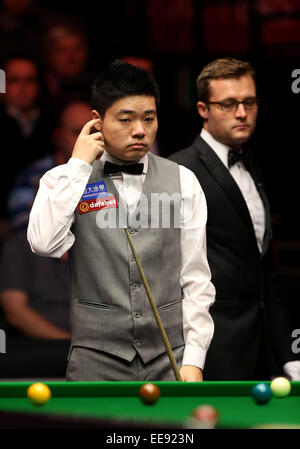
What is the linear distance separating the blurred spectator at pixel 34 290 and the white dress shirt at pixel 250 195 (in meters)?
1.82

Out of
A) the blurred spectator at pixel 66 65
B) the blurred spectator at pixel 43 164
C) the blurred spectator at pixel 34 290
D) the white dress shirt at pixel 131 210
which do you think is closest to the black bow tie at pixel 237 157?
the white dress shirt at pixel 131 210

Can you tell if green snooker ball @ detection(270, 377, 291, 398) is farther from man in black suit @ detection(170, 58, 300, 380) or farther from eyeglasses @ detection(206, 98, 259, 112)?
eyeglasses @ detection(206, 98, 259, 112)

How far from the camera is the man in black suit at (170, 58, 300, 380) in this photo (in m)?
3.11

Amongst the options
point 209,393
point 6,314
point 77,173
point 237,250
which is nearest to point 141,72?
point 77,173

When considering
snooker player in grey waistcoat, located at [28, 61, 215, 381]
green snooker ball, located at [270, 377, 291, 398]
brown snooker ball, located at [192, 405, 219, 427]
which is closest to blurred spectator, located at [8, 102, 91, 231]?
snooker player in grey waistcoat, located at [28, 61, 215, 381]

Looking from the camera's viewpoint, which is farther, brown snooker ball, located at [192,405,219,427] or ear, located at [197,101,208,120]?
ear, located at [197,101,208,120]

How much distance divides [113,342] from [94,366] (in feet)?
0.31

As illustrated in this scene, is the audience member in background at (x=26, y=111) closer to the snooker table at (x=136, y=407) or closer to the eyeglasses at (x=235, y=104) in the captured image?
the eyeglasses at (x=235, y=104)

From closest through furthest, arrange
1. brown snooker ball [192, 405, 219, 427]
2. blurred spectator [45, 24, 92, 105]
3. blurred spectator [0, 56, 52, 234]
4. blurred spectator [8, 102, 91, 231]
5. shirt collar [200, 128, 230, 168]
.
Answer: brown snooker ball [192, 405, 219, 427] < shirt collar [200, 128, 230, 168] < blurred spectator [8, 102, 91, 231] < blurred spectator [0, 56, 52, 234] < blurred spectator [45, 24, 92, 105]

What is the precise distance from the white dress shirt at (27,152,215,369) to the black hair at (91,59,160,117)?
183 mm

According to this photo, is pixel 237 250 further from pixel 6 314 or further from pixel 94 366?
pixel 6 314

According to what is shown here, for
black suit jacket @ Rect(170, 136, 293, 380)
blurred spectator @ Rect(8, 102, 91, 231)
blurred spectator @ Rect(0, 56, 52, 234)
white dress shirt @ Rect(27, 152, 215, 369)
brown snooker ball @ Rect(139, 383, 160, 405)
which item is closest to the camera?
brown snooker ball @ Rect(139, 383, 160, 405)

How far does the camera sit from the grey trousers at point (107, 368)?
8.42 feet

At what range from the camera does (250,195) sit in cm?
328
